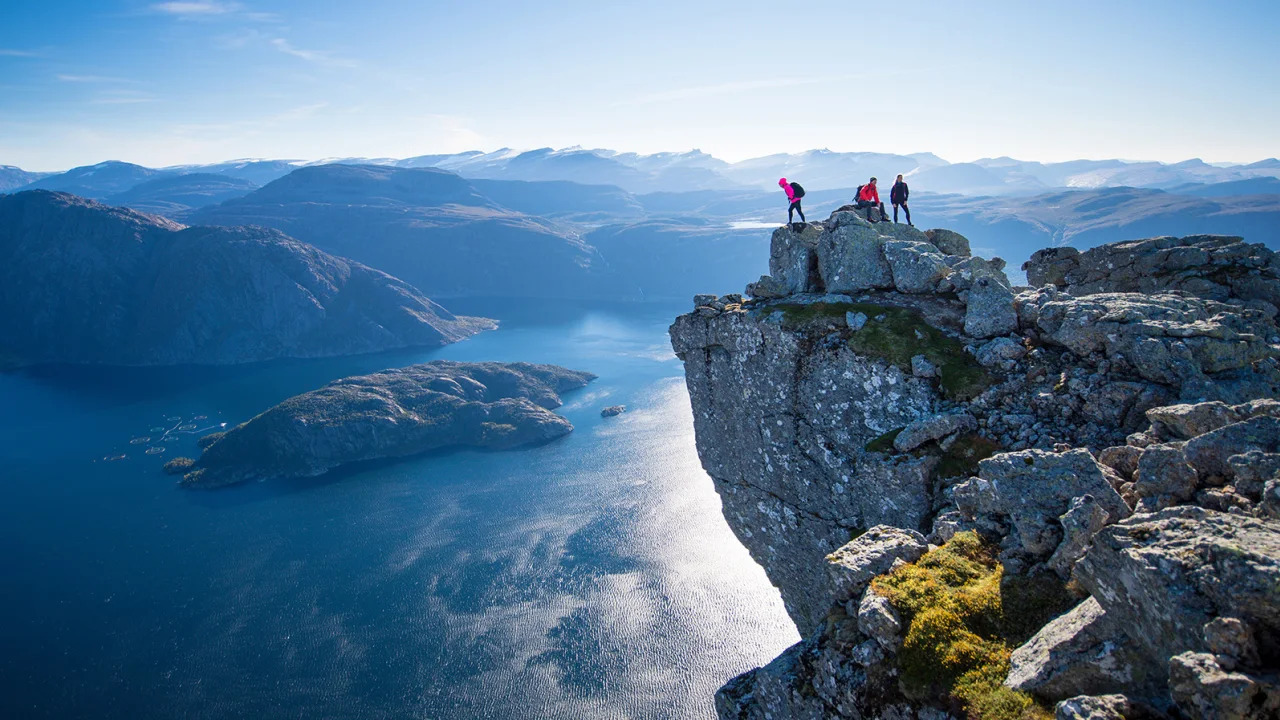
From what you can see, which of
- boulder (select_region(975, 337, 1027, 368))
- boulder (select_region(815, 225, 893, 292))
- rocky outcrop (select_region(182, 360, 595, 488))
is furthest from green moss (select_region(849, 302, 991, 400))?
rocky outcrop (select_region(182, 360, 595, 488))

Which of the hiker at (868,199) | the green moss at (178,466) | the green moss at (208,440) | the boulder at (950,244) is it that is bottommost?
the green moss at (178,466)

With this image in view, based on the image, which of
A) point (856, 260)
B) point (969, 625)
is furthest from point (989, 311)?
point (969, 625)

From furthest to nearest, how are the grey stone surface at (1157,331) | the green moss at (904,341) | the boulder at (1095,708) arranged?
the green moss at (904,341) → the grey stone surface at (1157,331) → the boulder at (1095,708)

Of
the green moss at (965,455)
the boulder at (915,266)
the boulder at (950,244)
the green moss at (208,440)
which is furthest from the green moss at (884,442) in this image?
the green moss at (208,440)

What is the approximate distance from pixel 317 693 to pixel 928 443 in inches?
3125

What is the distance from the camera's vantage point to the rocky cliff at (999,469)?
9.62m

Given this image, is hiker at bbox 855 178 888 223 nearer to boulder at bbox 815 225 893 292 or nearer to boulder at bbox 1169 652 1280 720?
boulder at bbox 815 225 893 292

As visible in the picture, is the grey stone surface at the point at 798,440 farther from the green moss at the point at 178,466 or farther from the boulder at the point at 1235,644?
the green moss at the point at 178,466

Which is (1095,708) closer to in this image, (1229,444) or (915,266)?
(1229,444)

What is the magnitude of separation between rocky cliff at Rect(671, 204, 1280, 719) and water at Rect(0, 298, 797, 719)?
54.9 metres

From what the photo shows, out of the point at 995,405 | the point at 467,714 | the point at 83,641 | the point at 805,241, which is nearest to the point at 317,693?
the point at 467,714

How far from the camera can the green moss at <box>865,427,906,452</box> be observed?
846 inches

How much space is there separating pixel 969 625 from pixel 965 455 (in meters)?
8.07

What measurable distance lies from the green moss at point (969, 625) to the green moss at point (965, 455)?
5.52 m
